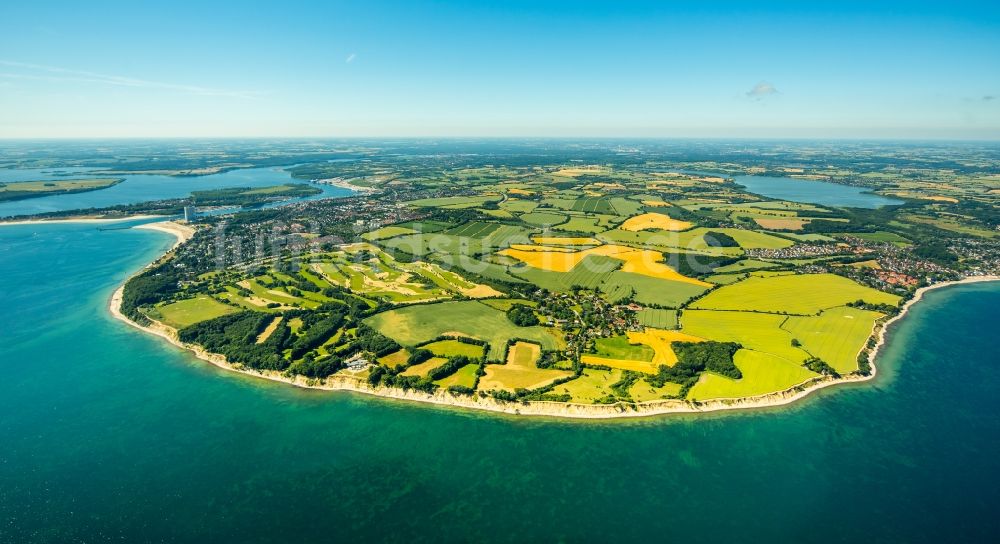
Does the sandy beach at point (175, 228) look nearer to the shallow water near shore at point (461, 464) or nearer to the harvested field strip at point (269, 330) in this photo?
the harvested field strip at point (269, 330)

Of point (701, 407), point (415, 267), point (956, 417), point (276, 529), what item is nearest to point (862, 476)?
point (701, 407)

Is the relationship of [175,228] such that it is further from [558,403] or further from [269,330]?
[558,403]

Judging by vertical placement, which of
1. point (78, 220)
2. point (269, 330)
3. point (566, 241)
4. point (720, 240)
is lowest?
point (269, 330)

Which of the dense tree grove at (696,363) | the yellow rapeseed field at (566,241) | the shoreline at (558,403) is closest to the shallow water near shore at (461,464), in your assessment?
the shoreline at (558,403)

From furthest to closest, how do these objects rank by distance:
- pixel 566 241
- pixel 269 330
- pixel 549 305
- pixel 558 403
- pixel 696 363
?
pixel 566 241 < pixel 549 305 < pixel 269 330 < pixel 696 363 < pixel 558 403

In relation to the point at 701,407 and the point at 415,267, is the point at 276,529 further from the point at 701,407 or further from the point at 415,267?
the point at 415,267

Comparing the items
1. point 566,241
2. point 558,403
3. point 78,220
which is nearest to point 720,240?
point 566,241

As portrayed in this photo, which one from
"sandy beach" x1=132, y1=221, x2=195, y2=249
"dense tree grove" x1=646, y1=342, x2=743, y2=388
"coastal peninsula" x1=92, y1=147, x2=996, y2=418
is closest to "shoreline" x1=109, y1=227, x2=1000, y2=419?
"coastal peninsula" x1=92, y1=147, x2=996, y2=418

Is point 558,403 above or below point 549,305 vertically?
below

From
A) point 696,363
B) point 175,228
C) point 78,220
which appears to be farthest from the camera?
point 78,220
